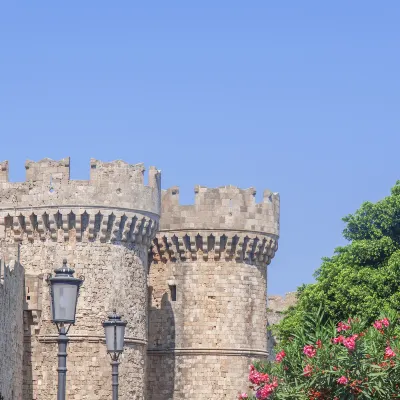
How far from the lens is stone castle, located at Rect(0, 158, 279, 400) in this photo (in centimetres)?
5172

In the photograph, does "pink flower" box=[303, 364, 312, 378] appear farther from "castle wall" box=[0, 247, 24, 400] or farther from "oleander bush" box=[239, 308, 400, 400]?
"castle wall" box=[0, 247, 24, 400]

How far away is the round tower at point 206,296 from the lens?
191 ft

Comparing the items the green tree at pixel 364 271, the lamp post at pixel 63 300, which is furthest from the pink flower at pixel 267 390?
the green tree at pixel 364 271

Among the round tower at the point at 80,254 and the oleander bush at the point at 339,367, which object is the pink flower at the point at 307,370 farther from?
the round tower at the point at 80,254

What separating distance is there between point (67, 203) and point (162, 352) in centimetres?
866

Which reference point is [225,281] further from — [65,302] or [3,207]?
[65,302]

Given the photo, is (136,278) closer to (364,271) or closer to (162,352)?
(162,352)

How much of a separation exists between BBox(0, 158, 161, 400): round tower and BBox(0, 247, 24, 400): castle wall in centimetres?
117

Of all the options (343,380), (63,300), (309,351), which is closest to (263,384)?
(309,351)

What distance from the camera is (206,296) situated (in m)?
58.8

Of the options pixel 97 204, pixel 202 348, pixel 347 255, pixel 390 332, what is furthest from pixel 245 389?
pixel 390 332

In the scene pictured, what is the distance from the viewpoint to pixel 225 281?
58.9 m

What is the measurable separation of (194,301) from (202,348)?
168 centimetres

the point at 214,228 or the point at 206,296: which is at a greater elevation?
the point at 214,228
